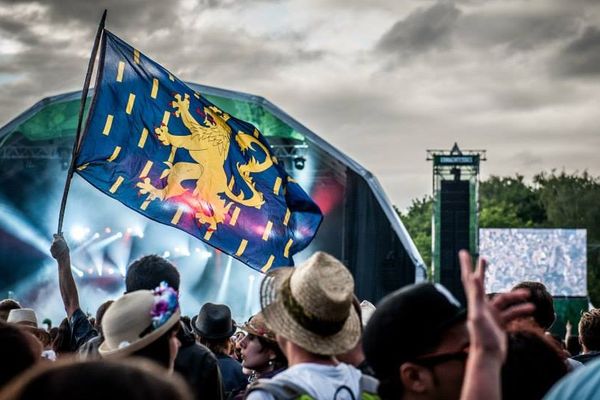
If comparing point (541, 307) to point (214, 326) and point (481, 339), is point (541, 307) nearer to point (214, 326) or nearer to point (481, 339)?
point (214, 326)

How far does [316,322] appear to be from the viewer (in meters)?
3.06

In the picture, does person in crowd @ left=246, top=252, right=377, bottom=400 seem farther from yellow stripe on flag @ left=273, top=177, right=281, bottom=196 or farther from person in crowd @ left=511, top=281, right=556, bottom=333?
yellow stripe on flag @ left=273, top=177, right=281, bottom=196

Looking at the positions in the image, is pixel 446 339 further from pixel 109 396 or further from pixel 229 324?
pixel 229 324

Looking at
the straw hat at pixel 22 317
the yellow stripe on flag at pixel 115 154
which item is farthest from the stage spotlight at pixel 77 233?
the straw hat at pixel 22 317

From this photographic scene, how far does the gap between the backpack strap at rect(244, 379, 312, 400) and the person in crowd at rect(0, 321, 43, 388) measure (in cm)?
60

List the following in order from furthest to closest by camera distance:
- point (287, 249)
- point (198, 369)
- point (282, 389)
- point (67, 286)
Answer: point (287, 249), point (67, 286), point (198, 369), point (282, 389)

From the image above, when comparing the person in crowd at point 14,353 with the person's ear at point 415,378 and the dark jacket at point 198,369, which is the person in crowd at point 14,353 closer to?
the person's ear at point 415,378

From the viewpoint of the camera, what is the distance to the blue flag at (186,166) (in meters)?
7.38

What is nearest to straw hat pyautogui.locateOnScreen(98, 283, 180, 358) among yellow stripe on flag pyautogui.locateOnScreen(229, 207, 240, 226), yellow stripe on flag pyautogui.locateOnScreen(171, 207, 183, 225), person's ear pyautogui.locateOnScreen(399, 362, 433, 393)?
person's ear pyautogui.locateOnScreen(399, 362, 433, 393)

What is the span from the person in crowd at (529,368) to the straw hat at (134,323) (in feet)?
3.85

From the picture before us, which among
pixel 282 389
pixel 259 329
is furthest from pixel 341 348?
pixel 259 329

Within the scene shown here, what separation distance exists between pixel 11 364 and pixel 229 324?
144 inches

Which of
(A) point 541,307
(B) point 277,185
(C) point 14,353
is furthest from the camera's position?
(B) point 277,185

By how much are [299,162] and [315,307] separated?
19576mm
